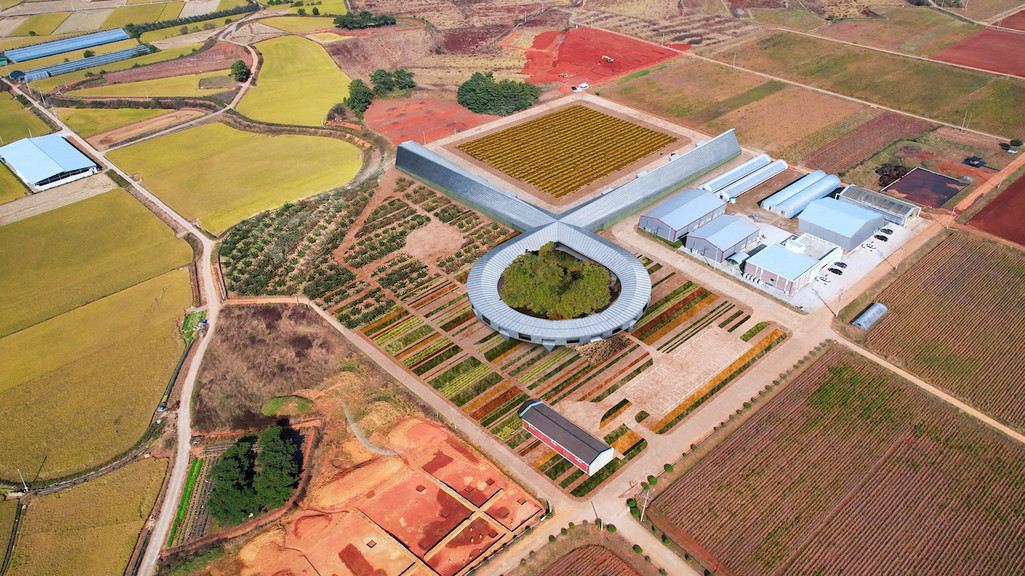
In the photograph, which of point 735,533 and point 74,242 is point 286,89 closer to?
point 74,242

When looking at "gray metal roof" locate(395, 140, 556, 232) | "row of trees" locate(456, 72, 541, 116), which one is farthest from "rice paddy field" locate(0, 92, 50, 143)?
"row of trees" locate(456, 72, 541, 116)

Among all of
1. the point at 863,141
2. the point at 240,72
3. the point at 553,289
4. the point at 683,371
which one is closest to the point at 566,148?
the point at 553,289

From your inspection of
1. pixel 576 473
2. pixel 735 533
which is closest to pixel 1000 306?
pixel 735 533

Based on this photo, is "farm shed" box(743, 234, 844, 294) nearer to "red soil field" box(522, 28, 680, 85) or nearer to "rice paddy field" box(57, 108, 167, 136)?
"red soil field" box(522, 28, 680, 85)

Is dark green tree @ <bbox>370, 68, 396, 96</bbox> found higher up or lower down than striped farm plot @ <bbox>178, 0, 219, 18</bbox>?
lower down

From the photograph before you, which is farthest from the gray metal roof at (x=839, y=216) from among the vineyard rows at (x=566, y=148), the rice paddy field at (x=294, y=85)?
the rice paddy field at (x=294, y=85)
